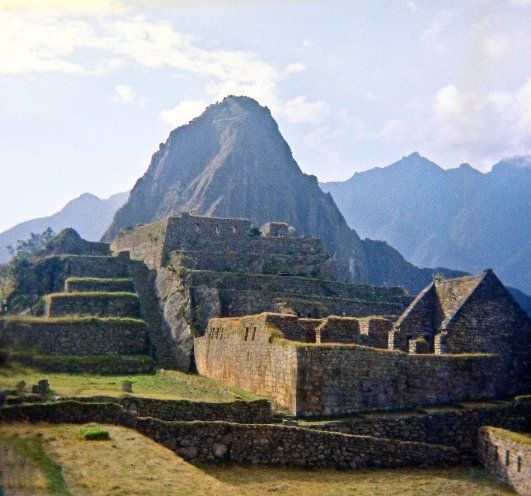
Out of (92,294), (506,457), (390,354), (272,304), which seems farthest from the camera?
(92,294)

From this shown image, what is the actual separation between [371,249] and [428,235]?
43.9ft

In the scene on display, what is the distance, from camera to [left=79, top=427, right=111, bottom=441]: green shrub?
13.2 meters

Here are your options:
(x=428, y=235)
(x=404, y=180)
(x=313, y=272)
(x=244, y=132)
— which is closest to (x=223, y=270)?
(x=313, y=272)

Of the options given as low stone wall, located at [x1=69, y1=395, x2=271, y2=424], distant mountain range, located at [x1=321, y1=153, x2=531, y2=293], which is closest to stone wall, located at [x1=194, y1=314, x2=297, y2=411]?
low stone wall, located at [x1=69, y1=395, x2=271, y2=424]

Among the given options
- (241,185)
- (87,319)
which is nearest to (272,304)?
(87,319)

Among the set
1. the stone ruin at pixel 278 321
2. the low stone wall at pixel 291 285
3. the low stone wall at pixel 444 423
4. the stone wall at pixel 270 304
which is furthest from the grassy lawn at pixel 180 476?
the low stone wall at pixel 291 285

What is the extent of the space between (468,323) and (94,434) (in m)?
14.1

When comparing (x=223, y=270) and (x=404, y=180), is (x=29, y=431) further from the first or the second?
(x=404, y=180)

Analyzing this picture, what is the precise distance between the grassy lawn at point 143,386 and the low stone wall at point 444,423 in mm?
3393

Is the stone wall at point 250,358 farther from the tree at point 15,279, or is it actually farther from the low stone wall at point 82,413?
the tree at point 15,279

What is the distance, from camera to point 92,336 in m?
28.8

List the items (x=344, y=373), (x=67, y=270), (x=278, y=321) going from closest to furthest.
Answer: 1. (x=344, y=373)
2. (x=278, y=321)
3. (x=67, y=270)

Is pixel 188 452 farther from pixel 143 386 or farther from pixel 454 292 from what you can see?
pixel 454 292

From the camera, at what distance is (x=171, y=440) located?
1536 centimetres
